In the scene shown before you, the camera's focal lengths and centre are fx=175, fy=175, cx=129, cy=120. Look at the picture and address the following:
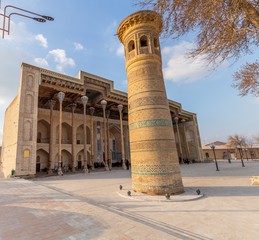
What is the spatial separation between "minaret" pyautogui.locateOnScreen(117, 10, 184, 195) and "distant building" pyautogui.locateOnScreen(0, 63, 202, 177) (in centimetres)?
1227

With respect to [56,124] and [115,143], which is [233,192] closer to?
[56,124]

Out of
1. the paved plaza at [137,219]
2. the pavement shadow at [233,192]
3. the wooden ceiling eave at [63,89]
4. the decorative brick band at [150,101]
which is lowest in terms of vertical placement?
the pavement shadow at [233,192]

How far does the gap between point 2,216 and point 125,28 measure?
8.75 meters

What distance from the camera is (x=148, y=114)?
728 cm

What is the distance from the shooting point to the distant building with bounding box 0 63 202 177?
52.5ft

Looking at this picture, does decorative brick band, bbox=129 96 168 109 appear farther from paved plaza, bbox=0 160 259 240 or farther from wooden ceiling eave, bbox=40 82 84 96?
wooden ceiling eave, bbox=40 82 84 96

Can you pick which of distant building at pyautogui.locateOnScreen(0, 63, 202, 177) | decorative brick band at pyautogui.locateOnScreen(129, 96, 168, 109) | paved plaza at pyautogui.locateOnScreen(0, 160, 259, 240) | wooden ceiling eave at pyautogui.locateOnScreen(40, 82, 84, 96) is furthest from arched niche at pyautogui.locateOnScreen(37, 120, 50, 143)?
paved plaza at pyautogui.locateOnScreen(0, 160, 259, 240)

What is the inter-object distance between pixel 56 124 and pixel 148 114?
68.6ft

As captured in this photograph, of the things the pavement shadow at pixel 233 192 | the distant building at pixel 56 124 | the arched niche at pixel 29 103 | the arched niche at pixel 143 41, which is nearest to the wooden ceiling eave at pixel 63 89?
the distant building at pixel 56 124

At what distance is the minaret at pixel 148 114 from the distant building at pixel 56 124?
1227cm

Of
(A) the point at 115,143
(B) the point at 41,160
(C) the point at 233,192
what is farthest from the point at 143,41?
(A) the point at 115,143

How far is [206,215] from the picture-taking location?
4051 mm

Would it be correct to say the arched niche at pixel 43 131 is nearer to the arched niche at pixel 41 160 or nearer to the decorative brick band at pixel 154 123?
the arched niche at pixel 41 160

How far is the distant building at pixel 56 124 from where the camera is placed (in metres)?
16.0
